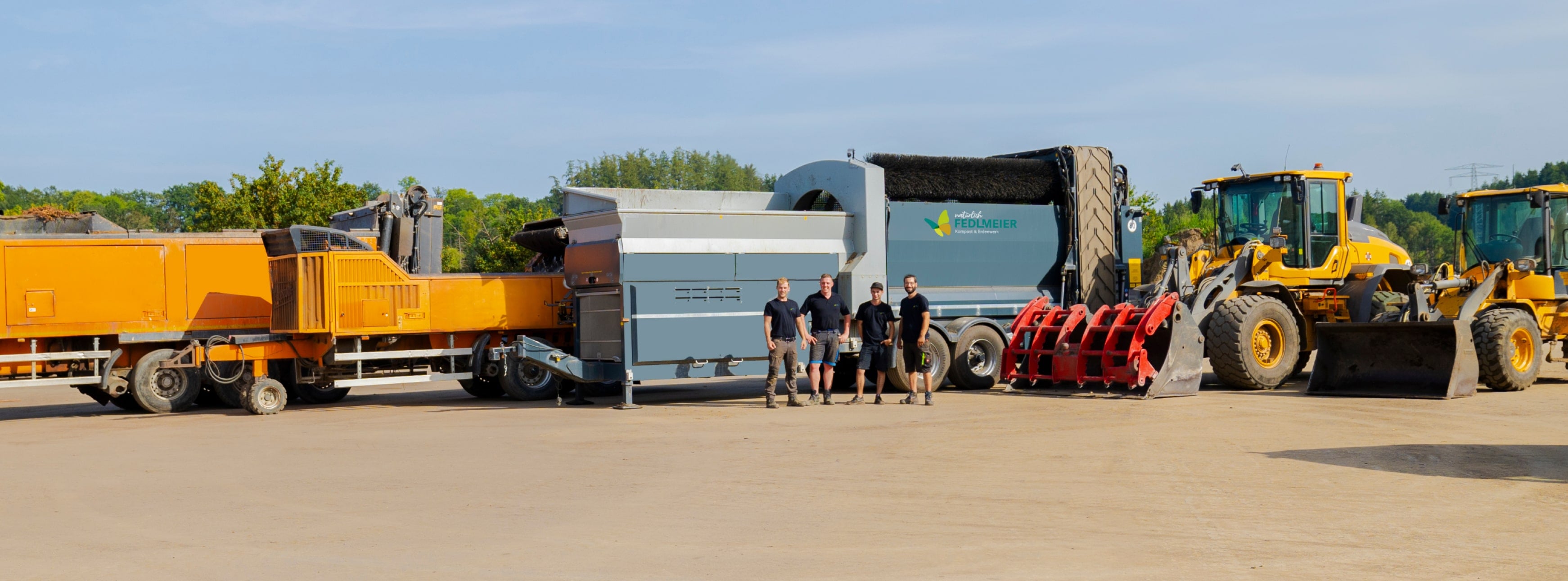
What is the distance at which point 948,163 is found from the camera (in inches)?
683

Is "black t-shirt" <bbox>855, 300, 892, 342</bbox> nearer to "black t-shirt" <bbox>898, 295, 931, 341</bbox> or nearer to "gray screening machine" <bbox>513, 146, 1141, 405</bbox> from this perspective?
"black t-shirt" <bbox>898, 295, 931, 341</bbox>

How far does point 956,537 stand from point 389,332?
10.4m

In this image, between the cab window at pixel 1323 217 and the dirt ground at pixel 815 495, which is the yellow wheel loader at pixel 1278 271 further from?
the dirt ground at pixel 815 495

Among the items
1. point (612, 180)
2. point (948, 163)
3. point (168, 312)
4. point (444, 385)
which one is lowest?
point (444, 385)

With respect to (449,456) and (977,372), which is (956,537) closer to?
(449,456)

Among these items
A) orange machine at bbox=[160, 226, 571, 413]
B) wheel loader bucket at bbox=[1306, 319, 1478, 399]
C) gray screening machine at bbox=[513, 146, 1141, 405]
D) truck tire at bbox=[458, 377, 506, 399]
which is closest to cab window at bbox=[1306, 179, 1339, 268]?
wheel loader bucket at bbox=[1306, 319, 1478, 399]

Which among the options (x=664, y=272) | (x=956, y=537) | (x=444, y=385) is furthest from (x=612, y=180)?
(x=956, y=537)

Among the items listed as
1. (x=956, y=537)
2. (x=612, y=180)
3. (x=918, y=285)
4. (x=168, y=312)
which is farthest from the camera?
(x=612, y=180)

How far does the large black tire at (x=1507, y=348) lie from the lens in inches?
614

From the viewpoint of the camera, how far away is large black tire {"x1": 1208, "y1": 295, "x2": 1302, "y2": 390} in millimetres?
15867

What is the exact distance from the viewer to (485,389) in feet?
58.3

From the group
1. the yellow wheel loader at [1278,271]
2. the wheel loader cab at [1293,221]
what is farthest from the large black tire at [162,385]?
the wheel loader cab at [1293,221]

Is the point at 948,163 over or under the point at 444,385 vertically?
over

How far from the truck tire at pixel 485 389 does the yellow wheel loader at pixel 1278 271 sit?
8.53 metres
